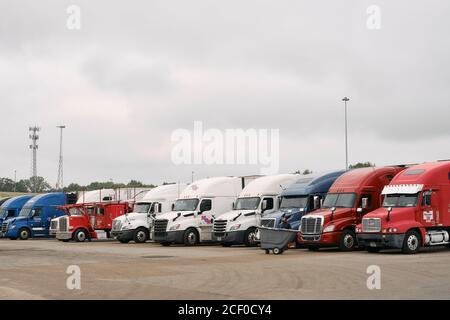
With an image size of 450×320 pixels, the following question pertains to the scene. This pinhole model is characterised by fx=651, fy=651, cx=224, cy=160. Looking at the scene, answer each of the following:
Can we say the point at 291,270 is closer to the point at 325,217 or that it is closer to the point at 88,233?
the point at 325,217

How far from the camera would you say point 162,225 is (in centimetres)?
3319

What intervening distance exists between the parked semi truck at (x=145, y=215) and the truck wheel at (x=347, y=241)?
1321 centimetres

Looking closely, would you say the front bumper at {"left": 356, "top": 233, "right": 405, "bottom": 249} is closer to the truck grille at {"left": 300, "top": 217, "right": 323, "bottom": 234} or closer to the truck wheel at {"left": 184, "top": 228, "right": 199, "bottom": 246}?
the truck grille at {"left": 300, "top": 217, "right": 323, "bottom": 234}

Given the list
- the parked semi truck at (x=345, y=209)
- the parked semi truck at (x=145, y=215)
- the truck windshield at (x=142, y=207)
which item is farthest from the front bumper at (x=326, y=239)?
the truck windshield at (x=142, y=207)

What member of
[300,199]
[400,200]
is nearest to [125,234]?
[300,199]

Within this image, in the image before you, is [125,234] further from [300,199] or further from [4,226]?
[4,226]

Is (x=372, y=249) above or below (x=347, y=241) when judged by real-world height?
below

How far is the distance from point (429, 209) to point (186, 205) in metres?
13.5

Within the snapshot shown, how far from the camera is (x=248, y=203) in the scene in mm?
31172

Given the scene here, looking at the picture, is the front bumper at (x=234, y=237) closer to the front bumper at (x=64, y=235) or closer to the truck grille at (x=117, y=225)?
the truck grille at (x=117, y=225)

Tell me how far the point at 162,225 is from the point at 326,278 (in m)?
18.8

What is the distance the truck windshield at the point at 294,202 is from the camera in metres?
28.5
